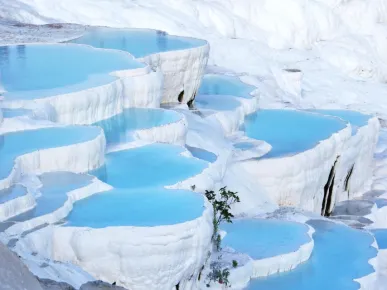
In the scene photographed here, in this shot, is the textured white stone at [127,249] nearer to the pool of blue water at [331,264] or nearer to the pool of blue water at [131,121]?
the pool of blue water at [331,264]

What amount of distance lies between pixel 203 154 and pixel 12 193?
416 centimetres

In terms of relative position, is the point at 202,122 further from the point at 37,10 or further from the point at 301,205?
the point at 37,10

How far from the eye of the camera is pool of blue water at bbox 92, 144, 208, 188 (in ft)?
31.1

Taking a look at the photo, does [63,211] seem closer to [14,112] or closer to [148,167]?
[148,167]

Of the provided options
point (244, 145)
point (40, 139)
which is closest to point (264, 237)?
point (244, 145)

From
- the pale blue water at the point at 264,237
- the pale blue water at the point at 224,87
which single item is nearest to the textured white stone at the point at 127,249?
the pale blue water at the point at 264,237

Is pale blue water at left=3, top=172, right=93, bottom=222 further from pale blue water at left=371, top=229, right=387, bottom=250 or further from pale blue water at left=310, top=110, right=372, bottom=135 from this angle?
pale blue water at left=310, top=110, right=372, bottom=135

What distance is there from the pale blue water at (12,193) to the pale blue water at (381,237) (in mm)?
5511

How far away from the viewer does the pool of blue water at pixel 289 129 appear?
13.5 metres

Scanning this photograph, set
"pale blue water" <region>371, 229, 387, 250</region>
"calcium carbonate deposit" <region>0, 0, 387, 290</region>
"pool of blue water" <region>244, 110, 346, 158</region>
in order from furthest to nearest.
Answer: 1. "pool of blue water" <region>244, 110, 346, 158</region>
2. "pale blue water" <region>371, 229, 387, 250</region>
3. "calcium carbonate deposit" <region>0, 0, 387, 290</region>

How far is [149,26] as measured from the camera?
20.0m

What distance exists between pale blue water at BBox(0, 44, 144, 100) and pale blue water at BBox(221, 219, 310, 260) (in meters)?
2.72

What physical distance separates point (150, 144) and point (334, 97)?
11.0 meters

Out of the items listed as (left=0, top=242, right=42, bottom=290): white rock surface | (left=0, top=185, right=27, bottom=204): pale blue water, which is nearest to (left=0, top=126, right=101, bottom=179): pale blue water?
(left=0, top=185, right=27, bottom=204): pale blue water
